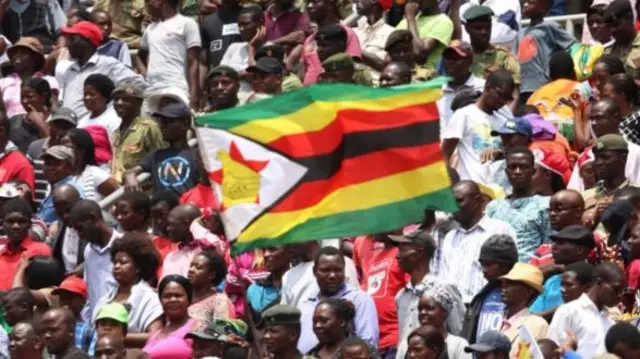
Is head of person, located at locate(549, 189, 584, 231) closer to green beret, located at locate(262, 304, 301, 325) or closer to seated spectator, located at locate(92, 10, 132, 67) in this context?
green beret, located at locate(262, 304, 301, 325)

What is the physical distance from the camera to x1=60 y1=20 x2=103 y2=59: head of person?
2414 centimetres

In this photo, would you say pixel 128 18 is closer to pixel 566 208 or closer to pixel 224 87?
pixel 224 87

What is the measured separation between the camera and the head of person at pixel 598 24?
23.0 meters

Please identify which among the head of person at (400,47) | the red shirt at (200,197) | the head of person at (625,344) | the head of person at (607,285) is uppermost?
the head of person at (625,344)

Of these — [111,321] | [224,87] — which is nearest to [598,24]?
[224,87]

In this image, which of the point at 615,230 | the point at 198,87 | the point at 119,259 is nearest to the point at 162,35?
the point at 198,87

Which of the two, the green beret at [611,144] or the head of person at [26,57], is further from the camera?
the head of person at [26,57]

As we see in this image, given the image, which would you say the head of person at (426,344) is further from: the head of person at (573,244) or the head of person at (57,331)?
the head of person at (57,331)

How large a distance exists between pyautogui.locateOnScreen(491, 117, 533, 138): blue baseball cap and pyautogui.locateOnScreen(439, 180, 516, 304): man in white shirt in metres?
1.30

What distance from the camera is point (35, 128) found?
23.6m

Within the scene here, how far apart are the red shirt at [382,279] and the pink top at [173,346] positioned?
1295 millimetres

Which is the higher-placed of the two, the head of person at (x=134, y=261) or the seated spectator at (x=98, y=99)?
the head of person at (x=134, y=261)

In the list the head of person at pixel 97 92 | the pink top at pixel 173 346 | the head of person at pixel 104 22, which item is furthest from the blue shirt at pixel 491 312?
the head of person at pixel 104 22

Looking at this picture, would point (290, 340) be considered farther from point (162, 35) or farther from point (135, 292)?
point (162, 35)
